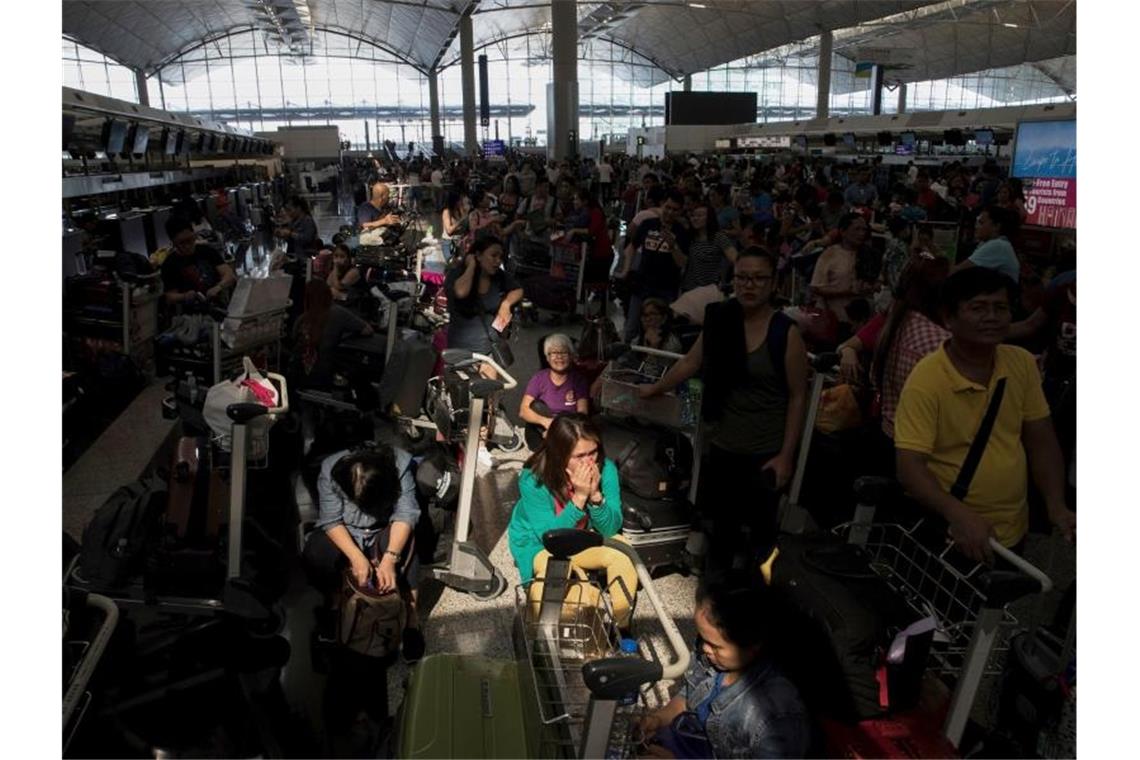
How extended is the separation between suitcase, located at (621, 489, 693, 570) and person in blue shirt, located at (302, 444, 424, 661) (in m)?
1.10

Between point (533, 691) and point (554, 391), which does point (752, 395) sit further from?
point (554, 391)

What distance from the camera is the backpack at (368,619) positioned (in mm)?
3020

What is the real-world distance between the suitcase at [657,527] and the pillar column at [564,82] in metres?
24.8

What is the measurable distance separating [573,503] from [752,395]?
0.85 m

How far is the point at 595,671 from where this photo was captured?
159 cm

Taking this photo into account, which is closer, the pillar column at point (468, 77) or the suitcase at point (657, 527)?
the suitcase at point (657, 527)

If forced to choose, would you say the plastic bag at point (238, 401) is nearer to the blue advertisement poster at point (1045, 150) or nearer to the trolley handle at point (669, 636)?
the trolley handle at point (669, 636)

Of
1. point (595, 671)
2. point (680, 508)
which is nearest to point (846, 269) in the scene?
point (680, 508)

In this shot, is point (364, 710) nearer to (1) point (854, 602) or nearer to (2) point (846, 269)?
(1) point (854, 602)

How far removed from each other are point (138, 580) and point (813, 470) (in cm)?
324

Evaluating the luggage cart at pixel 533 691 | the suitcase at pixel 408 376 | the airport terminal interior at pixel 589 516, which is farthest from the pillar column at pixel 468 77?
the luggage cart at pixel 533 691

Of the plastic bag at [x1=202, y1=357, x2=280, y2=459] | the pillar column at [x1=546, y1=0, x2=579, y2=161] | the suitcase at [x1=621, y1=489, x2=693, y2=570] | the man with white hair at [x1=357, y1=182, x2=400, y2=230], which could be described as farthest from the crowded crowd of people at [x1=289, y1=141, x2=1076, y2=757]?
the pillar column at [x1=546, y1=0, x2=579, y2=161]

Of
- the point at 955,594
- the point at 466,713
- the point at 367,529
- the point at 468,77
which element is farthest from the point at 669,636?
the point at 468,77

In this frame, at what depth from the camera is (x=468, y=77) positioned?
40844 millimetres
